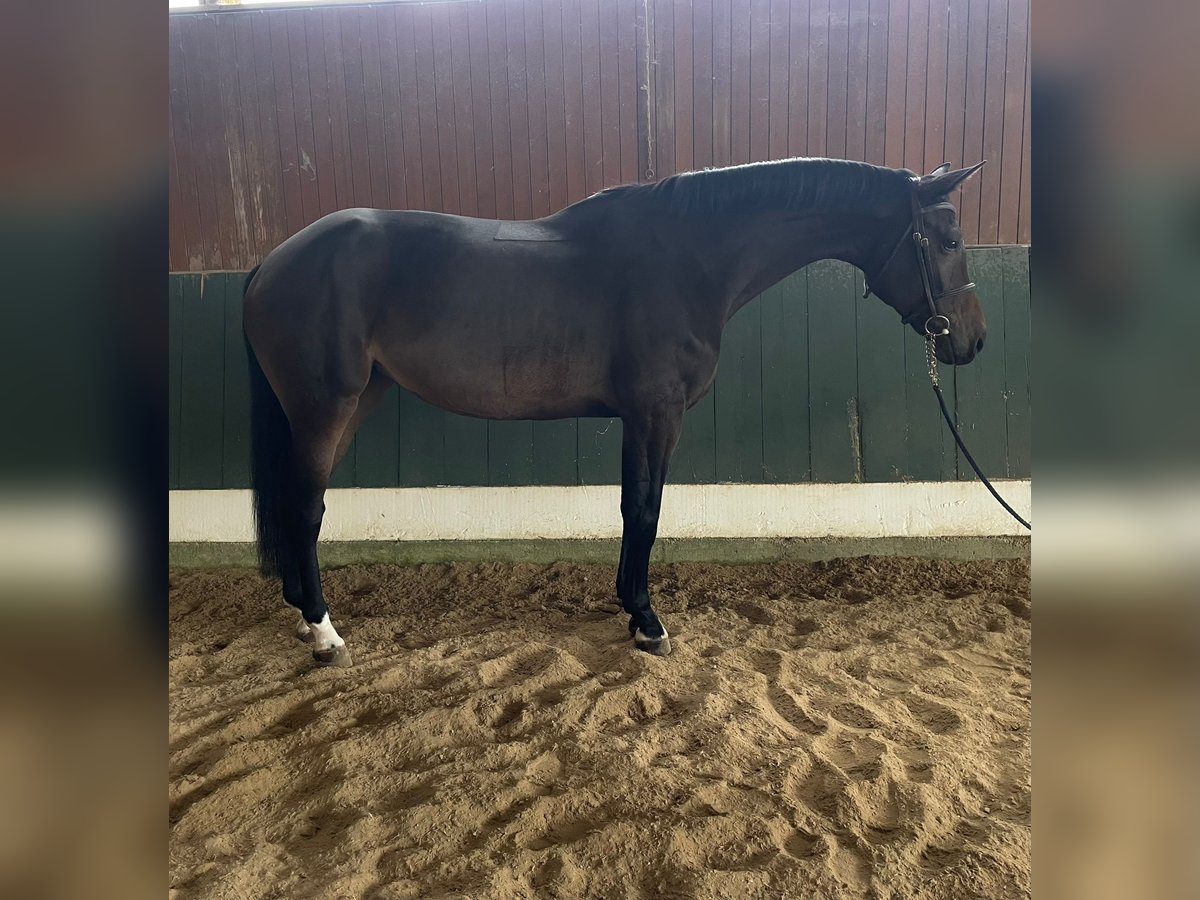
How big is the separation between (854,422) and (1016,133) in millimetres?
1537

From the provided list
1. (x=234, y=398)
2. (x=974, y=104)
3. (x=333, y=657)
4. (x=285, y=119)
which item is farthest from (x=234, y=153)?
(x=974, y=104)

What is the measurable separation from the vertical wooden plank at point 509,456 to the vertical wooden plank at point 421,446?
7.1 inches

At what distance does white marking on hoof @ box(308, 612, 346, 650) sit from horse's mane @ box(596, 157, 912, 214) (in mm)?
1845

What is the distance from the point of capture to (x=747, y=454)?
3.34 m

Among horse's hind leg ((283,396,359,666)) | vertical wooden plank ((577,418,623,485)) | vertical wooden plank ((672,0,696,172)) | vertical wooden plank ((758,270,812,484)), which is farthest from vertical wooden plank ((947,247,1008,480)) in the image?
horse's hind leg ((283,396,359,666))

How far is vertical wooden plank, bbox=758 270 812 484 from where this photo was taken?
3.33m

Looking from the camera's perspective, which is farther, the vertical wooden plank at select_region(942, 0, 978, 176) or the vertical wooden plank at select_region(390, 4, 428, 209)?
the vertical wooden plank at select_region(390, 4, 428, 209)

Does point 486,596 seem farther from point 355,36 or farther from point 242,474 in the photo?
point 355,36

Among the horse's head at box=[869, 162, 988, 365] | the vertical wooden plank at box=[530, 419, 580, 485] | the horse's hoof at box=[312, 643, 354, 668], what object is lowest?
the horse's hoof at box=[312, 643, 354, 668]

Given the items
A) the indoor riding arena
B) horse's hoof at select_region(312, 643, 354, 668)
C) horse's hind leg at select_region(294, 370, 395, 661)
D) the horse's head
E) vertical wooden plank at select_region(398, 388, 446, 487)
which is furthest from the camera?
vertical wooden plank at select_region(398, 388, 446, 487)

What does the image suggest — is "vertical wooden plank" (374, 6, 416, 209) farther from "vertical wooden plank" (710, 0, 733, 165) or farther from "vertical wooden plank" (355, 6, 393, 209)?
"vertical wooden plank" (710, 0, 733, 165)

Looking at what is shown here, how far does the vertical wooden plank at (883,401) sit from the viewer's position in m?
3.31
